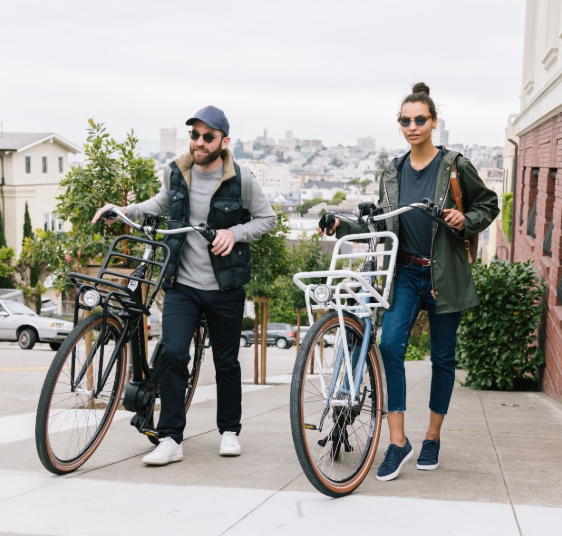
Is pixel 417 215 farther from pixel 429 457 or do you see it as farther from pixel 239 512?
pixel 239 512

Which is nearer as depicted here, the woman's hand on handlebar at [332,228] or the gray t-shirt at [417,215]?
the woman's hand on handlebar at [332,228]

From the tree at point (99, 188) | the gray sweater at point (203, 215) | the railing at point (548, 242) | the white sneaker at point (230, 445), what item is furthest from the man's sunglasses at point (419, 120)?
the railing at point (548, 242)

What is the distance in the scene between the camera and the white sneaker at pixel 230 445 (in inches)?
203

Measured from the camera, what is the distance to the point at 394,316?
4.68 meters

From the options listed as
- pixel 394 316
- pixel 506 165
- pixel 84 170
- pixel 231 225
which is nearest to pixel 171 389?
pixel 231 225

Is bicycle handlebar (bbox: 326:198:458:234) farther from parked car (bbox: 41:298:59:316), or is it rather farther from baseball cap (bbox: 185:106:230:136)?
parked car (bbox: 41:298:59:316)

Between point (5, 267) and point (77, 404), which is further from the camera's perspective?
point (5, 267)

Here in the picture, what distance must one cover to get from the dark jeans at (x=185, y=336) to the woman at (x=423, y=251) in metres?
0.84

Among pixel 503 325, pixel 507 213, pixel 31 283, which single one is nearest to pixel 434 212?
pixel 503 325

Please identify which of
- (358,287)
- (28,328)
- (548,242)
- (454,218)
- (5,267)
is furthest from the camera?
(5,267)

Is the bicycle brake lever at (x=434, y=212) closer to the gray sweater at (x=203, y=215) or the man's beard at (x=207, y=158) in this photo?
the gray sweater at (x=203, y=215)

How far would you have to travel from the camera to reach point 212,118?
5.05 m

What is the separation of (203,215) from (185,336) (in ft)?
2.24

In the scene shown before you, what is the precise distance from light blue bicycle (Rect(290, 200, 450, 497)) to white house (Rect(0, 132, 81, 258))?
1832 inches
